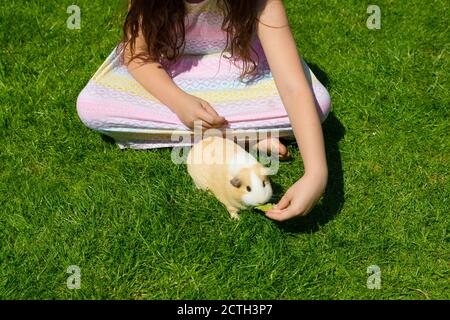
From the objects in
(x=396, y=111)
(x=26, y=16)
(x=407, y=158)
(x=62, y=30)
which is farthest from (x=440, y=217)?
(x=26, y=16)

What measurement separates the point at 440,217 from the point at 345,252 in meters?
0.44

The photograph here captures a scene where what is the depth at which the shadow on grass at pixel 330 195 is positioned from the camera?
2.31m

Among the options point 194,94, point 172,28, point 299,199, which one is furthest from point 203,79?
point 299,199

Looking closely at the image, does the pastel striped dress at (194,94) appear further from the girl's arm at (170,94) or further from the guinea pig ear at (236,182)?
the guinea pig ear at (236,182)

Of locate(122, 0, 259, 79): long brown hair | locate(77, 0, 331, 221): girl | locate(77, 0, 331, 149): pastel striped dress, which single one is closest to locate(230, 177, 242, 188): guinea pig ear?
locate(77, 0, 331, 221): girl

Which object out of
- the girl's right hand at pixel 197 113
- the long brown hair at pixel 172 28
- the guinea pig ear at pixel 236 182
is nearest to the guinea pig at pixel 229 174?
the guinea pig ear at pixel 236 182

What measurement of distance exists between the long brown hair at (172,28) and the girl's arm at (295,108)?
0.25 ft

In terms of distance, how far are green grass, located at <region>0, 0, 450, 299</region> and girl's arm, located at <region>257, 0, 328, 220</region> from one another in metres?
0.24

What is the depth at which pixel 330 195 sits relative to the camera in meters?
2.44

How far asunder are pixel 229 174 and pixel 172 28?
782mm

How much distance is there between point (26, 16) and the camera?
3.46m

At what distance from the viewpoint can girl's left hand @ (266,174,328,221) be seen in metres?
2.05

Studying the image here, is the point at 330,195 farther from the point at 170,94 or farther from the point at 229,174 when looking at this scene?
the point at 170,94

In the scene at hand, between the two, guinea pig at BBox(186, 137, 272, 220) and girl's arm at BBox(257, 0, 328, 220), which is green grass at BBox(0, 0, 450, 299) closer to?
guinea pig at BBox(186, 137, 272, 220)
